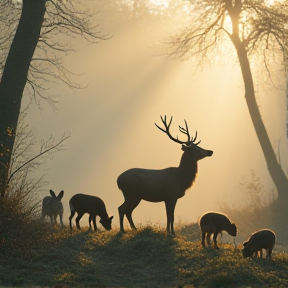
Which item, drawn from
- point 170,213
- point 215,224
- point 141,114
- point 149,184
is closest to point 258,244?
point 215,224

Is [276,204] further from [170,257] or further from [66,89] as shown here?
[66,89]

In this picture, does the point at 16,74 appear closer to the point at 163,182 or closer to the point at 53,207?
the point at 163,182

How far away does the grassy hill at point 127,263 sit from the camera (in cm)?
982

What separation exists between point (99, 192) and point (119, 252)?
142ft

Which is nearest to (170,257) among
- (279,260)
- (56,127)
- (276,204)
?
(279,260)

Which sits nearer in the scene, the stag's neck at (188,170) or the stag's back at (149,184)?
the stag's back at (149,184)

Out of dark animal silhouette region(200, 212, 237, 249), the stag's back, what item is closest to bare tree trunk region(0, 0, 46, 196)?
the stag's back

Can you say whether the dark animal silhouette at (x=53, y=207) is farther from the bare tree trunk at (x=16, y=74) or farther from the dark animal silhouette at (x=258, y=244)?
the dark animal silhouette at (x=258, y=244)

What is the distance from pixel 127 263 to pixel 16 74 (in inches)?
225

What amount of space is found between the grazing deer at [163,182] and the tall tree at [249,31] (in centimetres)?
1128

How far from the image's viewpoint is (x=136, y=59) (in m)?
77.3

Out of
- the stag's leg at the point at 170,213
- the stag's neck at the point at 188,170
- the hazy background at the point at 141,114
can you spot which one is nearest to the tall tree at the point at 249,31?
the stag's neck at the point at 188,170

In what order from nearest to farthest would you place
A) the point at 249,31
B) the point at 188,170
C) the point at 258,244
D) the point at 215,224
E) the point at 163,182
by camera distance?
the point at 258,244 < the point at 215,224 < the point at 163,182 < the point at 188,170 < the point at 249,31

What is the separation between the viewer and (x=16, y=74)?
46.8 ft
